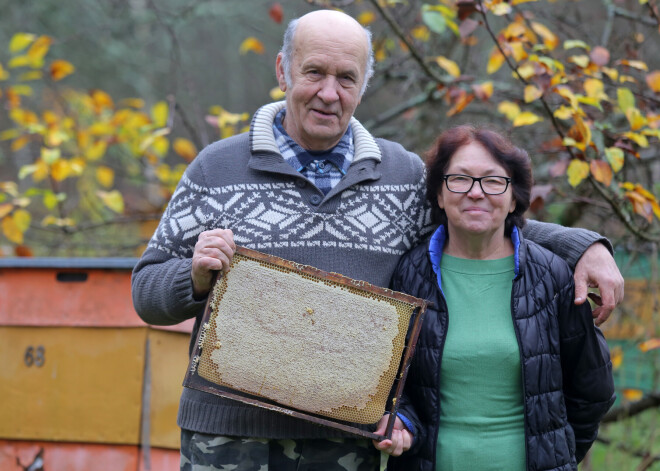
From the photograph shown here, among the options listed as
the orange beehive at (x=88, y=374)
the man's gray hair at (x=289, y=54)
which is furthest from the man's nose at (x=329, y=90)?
the orange beehive at (x=88, y=374)

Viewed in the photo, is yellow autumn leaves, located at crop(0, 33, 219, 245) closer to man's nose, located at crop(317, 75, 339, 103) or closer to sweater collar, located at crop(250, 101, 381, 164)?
sweater collar, located at crop(250, 101, 381, 164)

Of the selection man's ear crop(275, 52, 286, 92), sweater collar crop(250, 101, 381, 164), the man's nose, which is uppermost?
man's ear crop(275, 52, 286, 92)

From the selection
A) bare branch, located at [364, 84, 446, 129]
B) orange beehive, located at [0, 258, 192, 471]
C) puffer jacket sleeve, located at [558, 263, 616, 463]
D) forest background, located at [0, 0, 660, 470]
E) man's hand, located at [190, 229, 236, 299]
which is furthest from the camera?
bare branch, located at [364, 84, 446, 129]

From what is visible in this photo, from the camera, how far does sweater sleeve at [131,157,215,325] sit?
221cm

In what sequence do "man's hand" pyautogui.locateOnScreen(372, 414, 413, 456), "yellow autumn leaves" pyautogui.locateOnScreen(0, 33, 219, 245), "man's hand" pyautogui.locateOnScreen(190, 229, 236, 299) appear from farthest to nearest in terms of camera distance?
"yellow autumn leaves" pyautogui.locateOnScreen(0, 33, 219, 245), "man's hand" pyautogui.locateOnScreen(372, 414, 413, 456), "man's hand" pyautogui.locateOnScreen(190, 229, 236, 299)

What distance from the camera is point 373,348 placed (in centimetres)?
217

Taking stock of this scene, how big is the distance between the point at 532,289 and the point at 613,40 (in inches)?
115

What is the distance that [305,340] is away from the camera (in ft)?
7.09

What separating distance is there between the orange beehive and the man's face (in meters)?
1.57

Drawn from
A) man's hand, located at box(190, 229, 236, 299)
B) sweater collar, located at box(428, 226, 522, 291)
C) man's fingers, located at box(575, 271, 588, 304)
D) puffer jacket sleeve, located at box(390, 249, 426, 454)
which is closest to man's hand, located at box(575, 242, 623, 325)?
man's fingers, located at box(575, 271, 588, 304)

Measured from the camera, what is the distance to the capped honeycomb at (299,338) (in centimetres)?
214

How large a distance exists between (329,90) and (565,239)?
35.2 inches

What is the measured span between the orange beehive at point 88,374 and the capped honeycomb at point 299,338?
144 centimetres

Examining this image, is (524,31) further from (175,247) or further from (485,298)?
(175,247)
